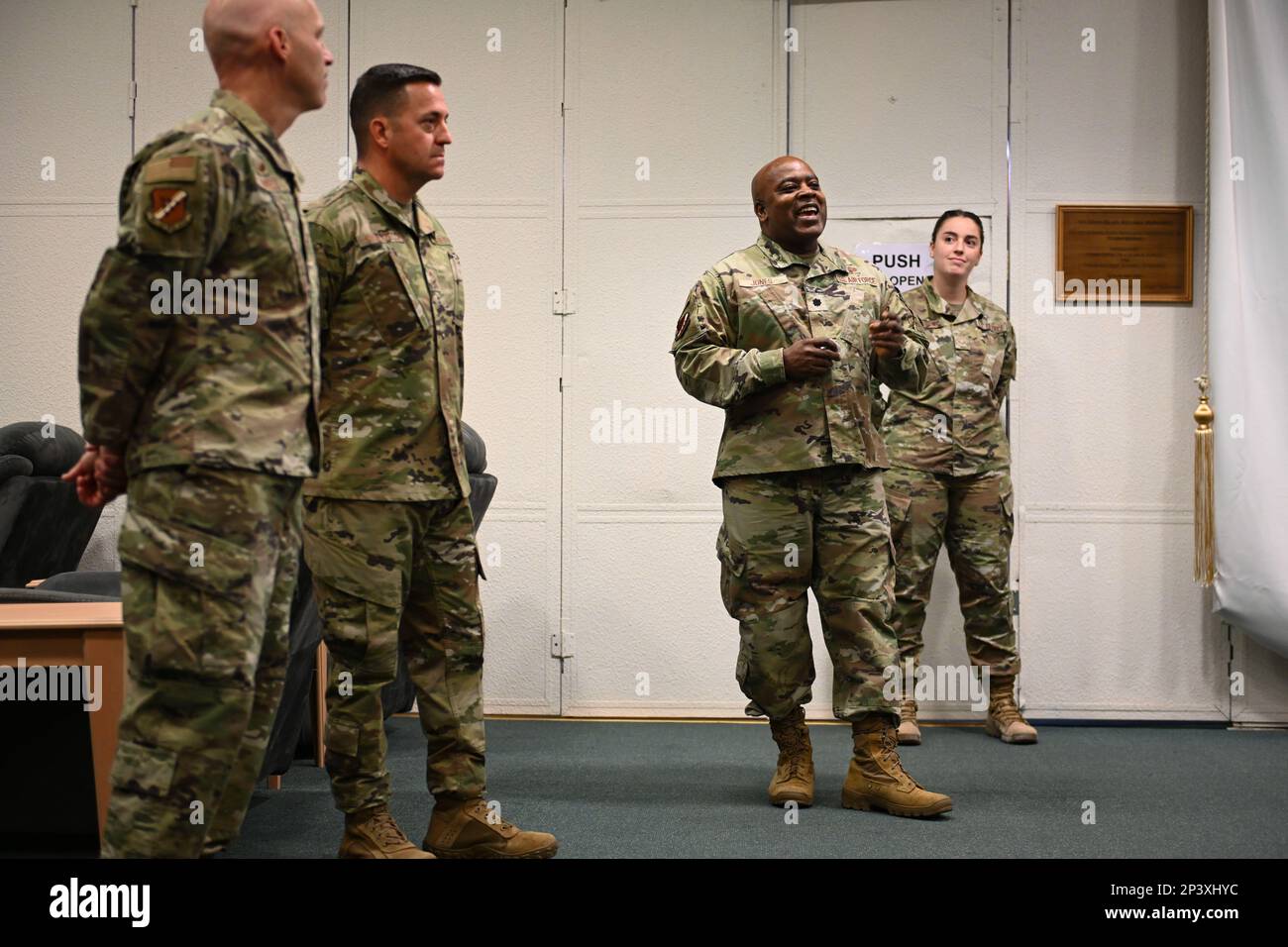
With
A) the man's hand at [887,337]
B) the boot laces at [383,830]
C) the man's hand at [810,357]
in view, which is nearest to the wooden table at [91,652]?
the boot laces at [383,830]

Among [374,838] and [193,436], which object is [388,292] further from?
[374,838]

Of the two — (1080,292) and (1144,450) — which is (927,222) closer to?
(1080,292)

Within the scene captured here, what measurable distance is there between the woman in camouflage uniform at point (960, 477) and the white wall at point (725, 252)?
1.25 feet

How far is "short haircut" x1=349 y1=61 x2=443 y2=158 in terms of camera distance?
2.57m

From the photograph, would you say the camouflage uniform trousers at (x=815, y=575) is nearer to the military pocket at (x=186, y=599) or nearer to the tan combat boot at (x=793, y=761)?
the tan combat boot at (x=793, y=761)

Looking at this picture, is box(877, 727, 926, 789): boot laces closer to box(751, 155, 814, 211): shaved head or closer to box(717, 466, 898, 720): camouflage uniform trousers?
box(717, 466, 898, 720): camouflage uniform trousers

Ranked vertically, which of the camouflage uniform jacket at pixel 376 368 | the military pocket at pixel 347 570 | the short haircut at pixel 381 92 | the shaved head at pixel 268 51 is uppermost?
the short haircut at pixel 381 92

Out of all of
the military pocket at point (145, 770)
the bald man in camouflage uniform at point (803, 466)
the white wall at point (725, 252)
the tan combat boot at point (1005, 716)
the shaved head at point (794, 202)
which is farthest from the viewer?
the white wall at point (725, 252)

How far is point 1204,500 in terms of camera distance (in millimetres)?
4867

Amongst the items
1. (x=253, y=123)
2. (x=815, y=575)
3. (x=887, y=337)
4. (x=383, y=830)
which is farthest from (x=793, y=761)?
(x=253, y=123)

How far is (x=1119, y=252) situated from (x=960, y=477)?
1299 millimetres

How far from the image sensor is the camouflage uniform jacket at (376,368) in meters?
2.46

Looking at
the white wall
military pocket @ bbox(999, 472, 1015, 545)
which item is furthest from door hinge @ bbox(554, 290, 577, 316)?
military pocket @ bbox(999, 472, 1015, 545)

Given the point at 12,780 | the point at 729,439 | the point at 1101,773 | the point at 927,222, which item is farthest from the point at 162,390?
the point at 927,222
